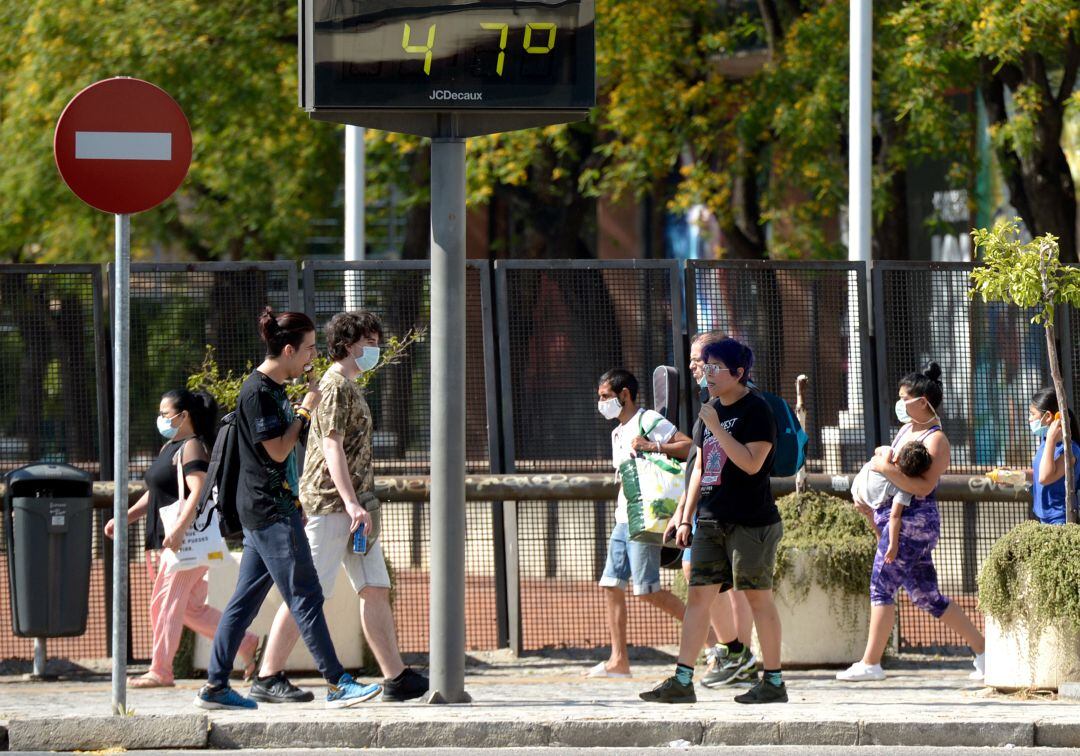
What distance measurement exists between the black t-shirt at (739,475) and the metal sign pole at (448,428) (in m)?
1.18

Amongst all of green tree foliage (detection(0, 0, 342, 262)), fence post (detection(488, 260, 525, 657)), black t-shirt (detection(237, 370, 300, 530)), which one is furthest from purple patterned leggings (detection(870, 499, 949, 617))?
green tree foliage (detection(0, 0, 342, 262))

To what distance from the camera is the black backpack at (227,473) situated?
8359 mm

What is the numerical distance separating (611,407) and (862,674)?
1.97 metres

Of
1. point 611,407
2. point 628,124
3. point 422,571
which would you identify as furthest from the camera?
point 628,124

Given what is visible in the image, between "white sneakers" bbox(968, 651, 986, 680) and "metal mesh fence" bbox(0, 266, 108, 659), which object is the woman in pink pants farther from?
"white sneakers" bbox(968, 651, 986, 680)

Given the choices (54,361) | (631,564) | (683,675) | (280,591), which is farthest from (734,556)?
(54,361)

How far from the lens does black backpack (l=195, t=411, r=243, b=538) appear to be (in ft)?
27.4

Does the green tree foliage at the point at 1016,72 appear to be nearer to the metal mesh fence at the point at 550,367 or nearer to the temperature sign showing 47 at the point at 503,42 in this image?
the metal mesh fence at the point at 550,367

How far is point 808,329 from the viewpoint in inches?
432

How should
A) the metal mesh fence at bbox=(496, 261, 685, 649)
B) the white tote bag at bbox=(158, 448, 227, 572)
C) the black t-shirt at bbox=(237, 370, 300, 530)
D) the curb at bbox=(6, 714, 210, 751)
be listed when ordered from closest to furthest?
the curb at bbox=(6, 714, 210, 751), the black t-shirt at bbox=(237, 370, 300, 530), the white tote bag at bbox=(158, 448, 227, 572), the metal mesh fence at bbox=(496, 261, 685, 649)

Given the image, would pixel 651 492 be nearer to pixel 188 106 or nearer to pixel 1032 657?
pixel 1032 657

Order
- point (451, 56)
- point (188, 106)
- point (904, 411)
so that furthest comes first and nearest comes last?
point (188, 106) → point (904, 411) → point (451, 56)

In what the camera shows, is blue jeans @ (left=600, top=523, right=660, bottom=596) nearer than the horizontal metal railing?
Yes

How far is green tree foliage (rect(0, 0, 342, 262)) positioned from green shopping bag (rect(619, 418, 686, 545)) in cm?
1329
